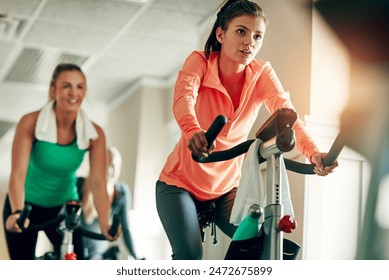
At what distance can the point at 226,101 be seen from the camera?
1.99 metres

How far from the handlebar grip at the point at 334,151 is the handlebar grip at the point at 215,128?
32 centimetres

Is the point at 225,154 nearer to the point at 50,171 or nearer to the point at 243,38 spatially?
the point at 243,38

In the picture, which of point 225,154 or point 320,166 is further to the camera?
point 320,166

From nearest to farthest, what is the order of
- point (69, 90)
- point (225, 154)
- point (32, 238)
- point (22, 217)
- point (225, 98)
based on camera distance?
point (225, 154) < point (225, 98) < point (22, 217) < point (32, 238) < point (69, 90)

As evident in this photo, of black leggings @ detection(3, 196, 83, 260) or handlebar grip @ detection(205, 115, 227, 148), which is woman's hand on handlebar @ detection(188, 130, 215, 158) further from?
black leggings @ detection(3, 196, 83, 260)

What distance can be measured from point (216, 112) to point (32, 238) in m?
0.94

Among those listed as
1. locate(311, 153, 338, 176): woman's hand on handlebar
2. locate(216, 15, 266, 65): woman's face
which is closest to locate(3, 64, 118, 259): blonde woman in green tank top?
locate(216, 15, 266, 65): woman's face

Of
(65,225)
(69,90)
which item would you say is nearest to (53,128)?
(69,90)

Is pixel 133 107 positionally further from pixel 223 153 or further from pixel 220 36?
pixel 223 153

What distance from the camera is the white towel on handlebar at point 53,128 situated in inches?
102

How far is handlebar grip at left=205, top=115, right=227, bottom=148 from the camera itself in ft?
5.11

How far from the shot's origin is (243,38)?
201cm

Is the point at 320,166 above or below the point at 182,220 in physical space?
above

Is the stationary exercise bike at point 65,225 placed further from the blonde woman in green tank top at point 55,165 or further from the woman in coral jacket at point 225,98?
the woman in coral jacket at point 225,98
